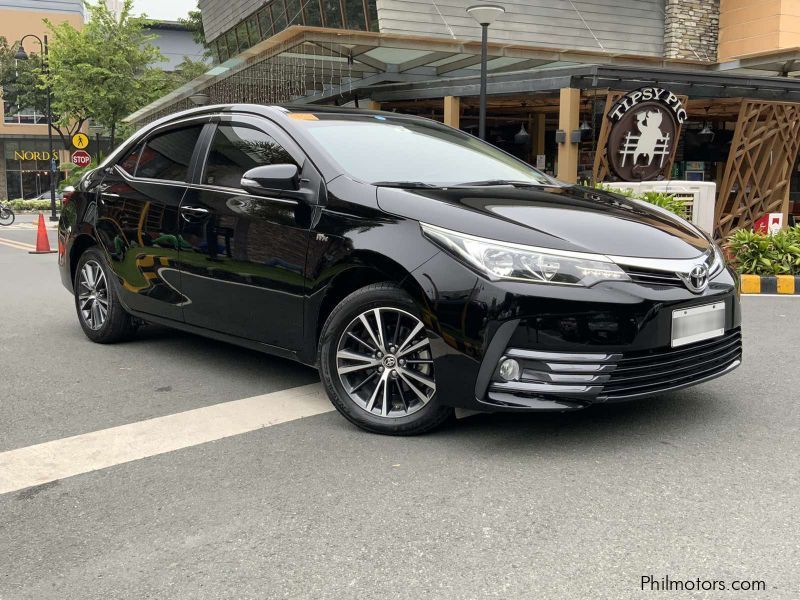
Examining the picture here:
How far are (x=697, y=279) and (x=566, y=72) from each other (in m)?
11.0

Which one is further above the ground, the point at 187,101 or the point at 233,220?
the point at 187,101

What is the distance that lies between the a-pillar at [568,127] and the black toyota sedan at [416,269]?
9.42m

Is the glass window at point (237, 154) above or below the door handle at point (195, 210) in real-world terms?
above

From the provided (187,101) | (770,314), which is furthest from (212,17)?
(770,314)

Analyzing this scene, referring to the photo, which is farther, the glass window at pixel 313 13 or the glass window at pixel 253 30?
the glass window at pixel 253 30

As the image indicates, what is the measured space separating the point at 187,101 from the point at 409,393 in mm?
26990

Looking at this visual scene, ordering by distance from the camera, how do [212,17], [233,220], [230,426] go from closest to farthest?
[230,426]
[233,220]
[212,17]

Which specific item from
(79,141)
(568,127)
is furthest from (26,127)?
(568,127)

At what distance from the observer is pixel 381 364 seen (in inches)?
148

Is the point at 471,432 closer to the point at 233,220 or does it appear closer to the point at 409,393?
the point at 409,393

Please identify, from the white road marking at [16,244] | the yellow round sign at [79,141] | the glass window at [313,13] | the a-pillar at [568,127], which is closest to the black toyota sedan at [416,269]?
the a-pillar at [568,127]

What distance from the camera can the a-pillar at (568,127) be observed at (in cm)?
1394

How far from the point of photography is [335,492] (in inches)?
124

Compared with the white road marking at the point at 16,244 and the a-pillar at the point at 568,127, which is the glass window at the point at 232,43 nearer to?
the white road marking at the point at 16,244
